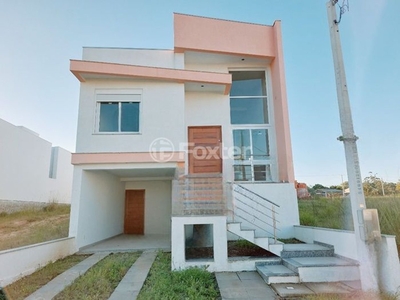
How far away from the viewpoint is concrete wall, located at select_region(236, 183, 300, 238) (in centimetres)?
953

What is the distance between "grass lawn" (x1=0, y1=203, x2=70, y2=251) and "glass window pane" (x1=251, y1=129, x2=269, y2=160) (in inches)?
335

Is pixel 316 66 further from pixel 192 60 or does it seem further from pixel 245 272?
pixel 245 272

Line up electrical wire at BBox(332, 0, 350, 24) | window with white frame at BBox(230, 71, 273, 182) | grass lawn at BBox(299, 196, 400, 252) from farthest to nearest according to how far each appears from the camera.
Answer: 1. window with white frame at BBox(230, 71, 273, 182)
2. grass lawn at BBox(299, 196, 400, 252)
3. electrical wire at BBox(332, 0, 350, 24)

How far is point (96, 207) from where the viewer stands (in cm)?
1049

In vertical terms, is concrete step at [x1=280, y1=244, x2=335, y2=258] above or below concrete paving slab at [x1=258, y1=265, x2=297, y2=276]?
above

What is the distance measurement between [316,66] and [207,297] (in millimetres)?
9860

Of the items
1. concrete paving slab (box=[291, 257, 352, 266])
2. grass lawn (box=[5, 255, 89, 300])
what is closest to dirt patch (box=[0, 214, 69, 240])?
grass lawn (box=[5, 255, 89, 300])

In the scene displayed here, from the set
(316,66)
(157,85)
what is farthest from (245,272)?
(316,66)

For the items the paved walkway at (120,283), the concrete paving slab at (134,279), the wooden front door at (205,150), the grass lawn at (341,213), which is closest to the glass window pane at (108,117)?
the wooden front door at (205,150)

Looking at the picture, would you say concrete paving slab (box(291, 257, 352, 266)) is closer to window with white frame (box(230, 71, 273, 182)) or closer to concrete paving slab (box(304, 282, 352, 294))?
concrete paving slab (box(304, 282, 352, 294))

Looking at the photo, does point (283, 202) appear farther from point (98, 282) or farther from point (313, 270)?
point (98, 282)

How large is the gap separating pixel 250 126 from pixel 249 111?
2.53 feet

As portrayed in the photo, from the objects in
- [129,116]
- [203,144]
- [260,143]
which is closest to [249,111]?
[260,143]

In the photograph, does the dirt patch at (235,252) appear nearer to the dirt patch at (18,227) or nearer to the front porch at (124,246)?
the front porch at (124,246)
